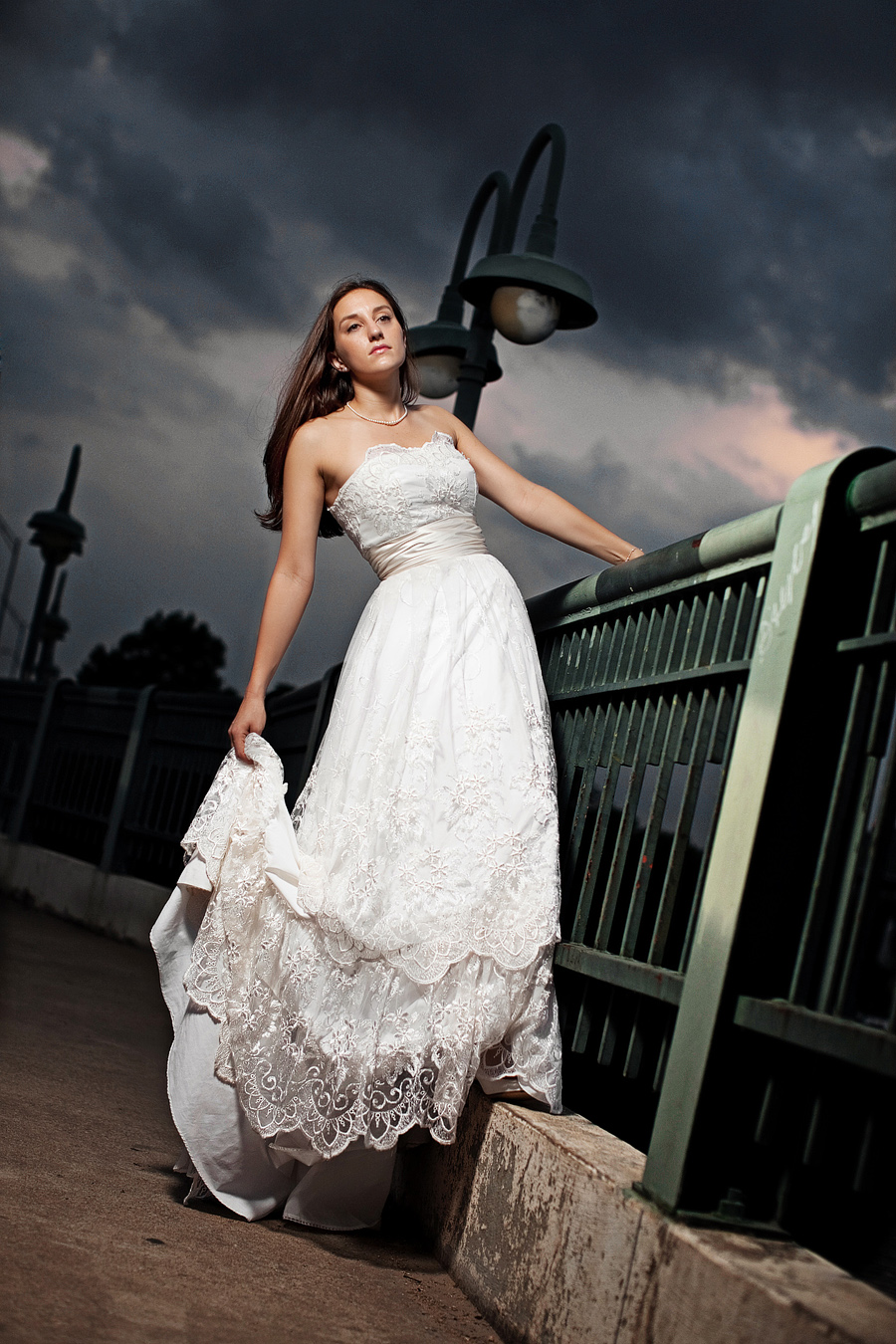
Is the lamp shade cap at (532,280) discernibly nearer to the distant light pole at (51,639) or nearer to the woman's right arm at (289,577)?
the woman's right arm at (289,577)

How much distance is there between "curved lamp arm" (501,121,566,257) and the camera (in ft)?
24.2

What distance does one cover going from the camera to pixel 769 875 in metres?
2.12

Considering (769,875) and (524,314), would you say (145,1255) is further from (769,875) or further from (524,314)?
(524,314)

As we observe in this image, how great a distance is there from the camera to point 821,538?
7.12 feet

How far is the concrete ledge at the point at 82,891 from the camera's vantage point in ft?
29.7

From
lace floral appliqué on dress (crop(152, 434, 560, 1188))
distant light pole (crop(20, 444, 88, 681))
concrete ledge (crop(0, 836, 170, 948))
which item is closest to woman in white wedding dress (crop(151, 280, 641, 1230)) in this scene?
lace floral appliqué on dress (crop(152, 434, 560, 1188))

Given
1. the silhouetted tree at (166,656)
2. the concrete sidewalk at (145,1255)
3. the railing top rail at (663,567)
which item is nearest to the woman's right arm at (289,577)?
the railing top rail at (663,567)

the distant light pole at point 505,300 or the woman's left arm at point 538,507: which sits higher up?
the distant light pole at point 505,300

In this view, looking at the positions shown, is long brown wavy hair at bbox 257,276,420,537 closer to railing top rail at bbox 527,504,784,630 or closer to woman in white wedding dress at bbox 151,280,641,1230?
woman in white wedding dress at bbox 151,280,641,1230

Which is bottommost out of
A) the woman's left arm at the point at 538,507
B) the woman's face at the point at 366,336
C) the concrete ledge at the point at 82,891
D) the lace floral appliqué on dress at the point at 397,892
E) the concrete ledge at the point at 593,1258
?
the concrete ledge at the point at 82,891

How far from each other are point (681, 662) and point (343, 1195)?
1647 millimetres

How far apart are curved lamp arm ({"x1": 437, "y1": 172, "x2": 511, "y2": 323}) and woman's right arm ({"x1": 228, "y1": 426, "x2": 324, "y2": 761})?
427 cm

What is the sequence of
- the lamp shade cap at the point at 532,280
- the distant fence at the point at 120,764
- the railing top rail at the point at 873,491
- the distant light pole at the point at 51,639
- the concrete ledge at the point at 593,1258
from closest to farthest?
the concrete ledge at the point at 593,1258 < the railing top rail at the point at 873,491 < the lamp shade cap at the point at 532,280 < the distant fence at the point at 120,764 < the distant light pole at the point at 51,639

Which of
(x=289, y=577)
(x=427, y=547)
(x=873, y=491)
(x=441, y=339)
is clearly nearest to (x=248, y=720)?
(x=289, y=577)
